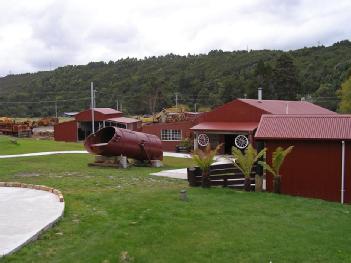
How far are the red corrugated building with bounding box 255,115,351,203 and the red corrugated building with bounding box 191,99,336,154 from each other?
17.8 metres

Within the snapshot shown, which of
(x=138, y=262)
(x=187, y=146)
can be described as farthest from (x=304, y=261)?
(x=187, y=146)

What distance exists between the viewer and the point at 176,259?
27.0 feet

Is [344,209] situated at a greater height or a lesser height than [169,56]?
lesser

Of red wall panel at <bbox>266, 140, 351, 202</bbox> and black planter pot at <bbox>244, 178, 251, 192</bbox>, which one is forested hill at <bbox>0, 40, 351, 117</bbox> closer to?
red wall panel at <bbox>266, 140, 351, 202</bbox>

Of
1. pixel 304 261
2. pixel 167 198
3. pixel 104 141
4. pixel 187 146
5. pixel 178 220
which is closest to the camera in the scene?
pixel 304 261

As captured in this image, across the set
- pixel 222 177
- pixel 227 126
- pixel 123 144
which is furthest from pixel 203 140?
pixel 222 177

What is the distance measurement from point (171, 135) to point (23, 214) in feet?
112

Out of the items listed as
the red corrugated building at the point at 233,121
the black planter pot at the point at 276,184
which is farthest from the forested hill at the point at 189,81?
the black planter pot at the point at 276,184

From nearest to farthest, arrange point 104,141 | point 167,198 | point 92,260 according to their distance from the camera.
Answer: point 92,260 → point 167,198 → point 104,141

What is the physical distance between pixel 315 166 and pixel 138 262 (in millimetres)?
10975

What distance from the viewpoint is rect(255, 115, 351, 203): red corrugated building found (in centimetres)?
1695

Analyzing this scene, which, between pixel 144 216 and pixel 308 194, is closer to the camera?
pixel 144 216

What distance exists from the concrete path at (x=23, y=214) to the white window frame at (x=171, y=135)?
98.3ft

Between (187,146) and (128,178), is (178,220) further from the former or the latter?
(187,146)
